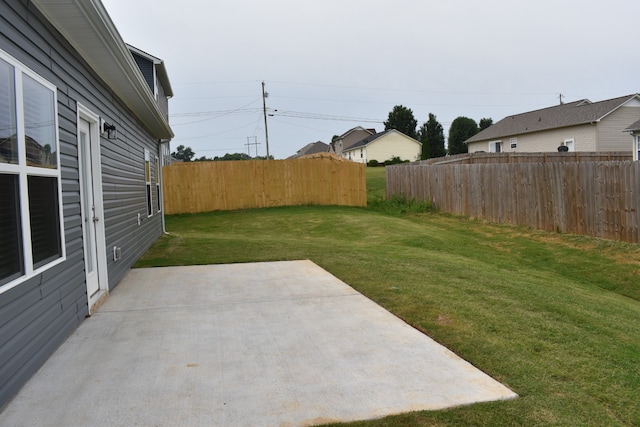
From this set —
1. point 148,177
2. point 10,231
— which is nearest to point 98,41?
point 10,231

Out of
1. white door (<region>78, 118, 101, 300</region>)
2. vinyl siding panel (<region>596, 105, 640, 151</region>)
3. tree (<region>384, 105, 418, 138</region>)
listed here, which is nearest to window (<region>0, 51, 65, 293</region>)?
white door (<region>78, 118, 101, 300</region>)

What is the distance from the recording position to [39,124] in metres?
3.91

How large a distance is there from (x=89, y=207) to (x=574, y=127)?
27327 millimetres

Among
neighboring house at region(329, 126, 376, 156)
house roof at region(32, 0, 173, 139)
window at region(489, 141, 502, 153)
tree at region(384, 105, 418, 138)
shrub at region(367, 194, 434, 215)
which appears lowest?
shrub at region(367, 194, 434, 215)

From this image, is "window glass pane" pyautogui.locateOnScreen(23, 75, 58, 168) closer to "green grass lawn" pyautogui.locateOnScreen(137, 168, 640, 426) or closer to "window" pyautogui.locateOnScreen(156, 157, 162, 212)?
"green grass lawn" pyautogui.locateOnScreen(137, 168, 640, 426)

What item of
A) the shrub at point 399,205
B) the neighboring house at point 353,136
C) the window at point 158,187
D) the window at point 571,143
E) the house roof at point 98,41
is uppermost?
the neighboring house at point 353,136

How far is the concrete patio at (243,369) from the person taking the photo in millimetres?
3031

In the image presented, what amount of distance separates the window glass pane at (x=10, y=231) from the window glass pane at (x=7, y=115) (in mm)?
148

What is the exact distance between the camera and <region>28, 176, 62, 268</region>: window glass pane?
3.72 meters

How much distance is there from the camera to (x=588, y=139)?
2617cm

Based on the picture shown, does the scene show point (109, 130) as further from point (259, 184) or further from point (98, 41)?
point (259, 184)

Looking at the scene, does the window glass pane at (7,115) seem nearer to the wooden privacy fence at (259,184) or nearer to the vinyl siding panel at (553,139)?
the wooden privacy fence at (259,184)

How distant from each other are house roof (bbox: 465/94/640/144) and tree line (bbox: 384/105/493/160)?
443 inches

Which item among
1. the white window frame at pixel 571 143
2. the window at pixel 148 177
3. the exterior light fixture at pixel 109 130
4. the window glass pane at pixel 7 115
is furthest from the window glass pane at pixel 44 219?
the white window frame at pixel 571 143
